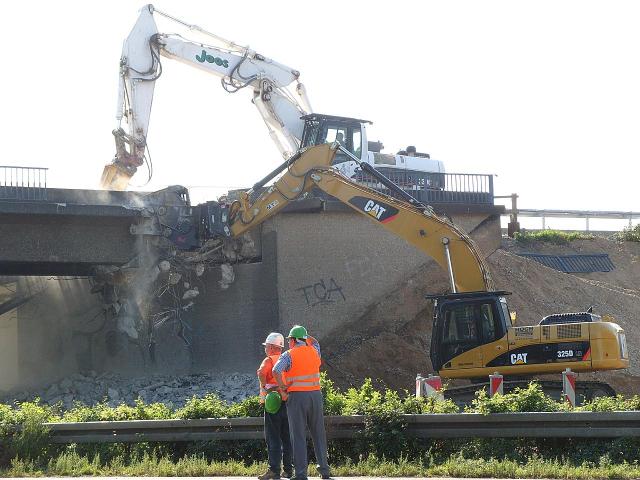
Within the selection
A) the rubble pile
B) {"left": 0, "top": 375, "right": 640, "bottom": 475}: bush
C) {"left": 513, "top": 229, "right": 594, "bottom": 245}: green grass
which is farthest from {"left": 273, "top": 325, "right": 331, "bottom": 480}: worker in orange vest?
{"left": 513, "top": 229, "right": 594, "bottom": 245}: green grass

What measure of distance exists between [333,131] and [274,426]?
20263 mm

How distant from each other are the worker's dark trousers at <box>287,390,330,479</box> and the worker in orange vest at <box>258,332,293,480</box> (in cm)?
38

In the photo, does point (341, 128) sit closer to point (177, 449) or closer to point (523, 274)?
point (523, 274)

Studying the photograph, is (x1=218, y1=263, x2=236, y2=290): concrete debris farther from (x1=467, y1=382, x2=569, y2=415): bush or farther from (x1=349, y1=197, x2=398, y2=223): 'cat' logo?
(x1=467, y1=382, x2=569, y2=415): bush

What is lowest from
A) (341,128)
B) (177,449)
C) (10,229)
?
(177,449)

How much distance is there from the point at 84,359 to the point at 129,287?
12.9 ft

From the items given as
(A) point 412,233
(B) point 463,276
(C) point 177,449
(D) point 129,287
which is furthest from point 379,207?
(C) point 177,449

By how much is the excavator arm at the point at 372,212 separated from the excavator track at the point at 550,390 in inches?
103

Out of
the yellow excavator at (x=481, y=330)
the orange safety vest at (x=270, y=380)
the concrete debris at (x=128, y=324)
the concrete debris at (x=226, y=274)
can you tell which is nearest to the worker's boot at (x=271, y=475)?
the orange safety vest at (x=270, y=380)

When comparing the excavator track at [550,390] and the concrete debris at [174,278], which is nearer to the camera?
the excavator track at [550,390]

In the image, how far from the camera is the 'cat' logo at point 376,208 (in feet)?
78.6

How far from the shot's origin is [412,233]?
23516 mm

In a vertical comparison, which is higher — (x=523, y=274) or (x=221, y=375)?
(x=523, y=274)

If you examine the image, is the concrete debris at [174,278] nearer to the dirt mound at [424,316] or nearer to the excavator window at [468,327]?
the dirt mound at [424,316]
